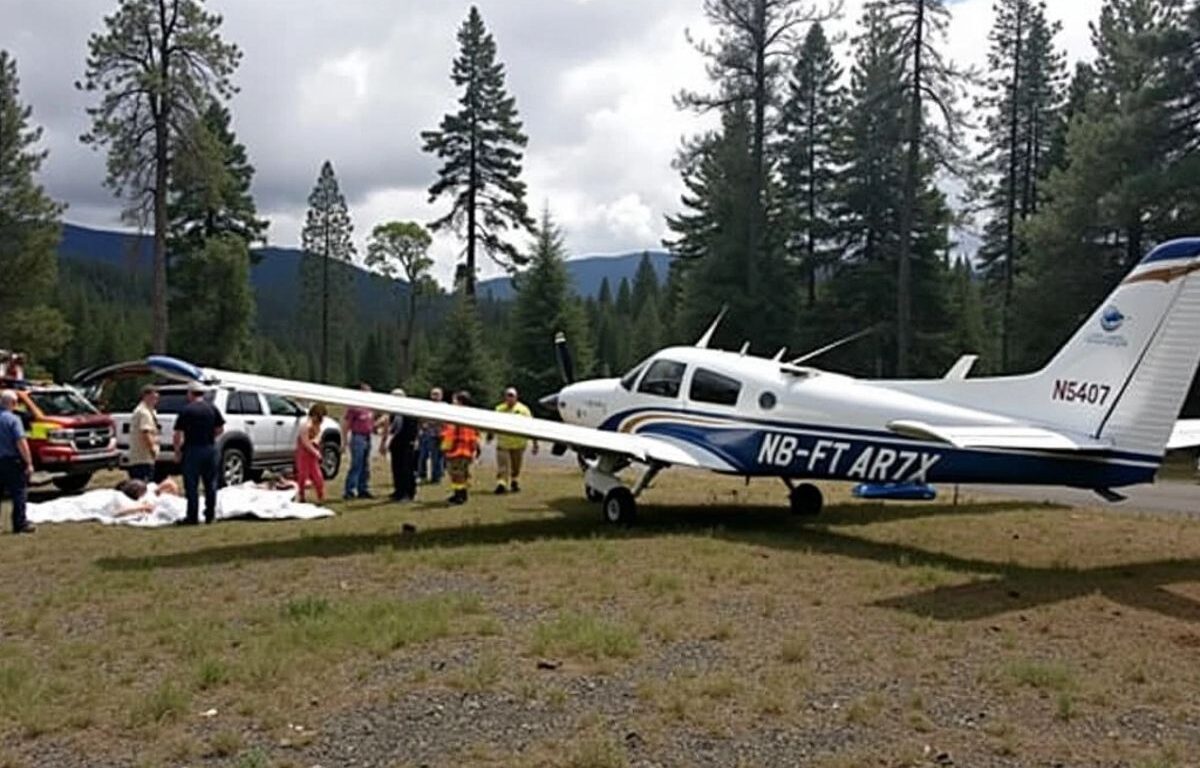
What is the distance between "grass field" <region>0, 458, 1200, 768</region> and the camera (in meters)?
5.76

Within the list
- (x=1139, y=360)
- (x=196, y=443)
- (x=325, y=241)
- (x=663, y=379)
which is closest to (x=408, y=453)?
(x=196, y=443)

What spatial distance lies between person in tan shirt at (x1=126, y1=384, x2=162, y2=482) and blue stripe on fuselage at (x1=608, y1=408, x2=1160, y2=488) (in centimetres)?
683

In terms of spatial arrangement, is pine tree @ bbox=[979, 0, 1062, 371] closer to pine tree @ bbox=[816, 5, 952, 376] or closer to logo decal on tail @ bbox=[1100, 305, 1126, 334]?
pine tree @ bbox=[816, 5, 952, 376]

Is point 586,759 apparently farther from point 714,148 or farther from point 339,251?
point 339,251

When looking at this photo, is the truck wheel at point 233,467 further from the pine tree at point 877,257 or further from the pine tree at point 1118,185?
A: the pine tree at point 877,257

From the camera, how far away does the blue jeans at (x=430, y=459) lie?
2028 cm

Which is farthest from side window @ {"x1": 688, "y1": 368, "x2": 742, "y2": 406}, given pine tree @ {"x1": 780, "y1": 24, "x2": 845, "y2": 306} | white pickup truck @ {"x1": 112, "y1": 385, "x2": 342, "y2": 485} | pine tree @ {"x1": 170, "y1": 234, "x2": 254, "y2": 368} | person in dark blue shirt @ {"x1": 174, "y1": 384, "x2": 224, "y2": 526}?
pine tree @ {"x1": 170, "y1": 234, "x2": 254, "y2": 368}

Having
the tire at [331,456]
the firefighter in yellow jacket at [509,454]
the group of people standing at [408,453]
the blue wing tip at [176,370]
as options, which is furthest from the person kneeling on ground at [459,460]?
the blue wing tip at [176,370]

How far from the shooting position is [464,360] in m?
40.1

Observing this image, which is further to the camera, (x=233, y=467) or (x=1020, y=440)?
(x=233, y=467)

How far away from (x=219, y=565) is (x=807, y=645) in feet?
20.7

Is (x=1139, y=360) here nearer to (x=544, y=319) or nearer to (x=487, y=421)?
(x=487, y=421)

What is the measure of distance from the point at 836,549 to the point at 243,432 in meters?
11.2

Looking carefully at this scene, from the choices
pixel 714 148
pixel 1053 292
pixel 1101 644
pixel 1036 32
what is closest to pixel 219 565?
pixel 1101 644
